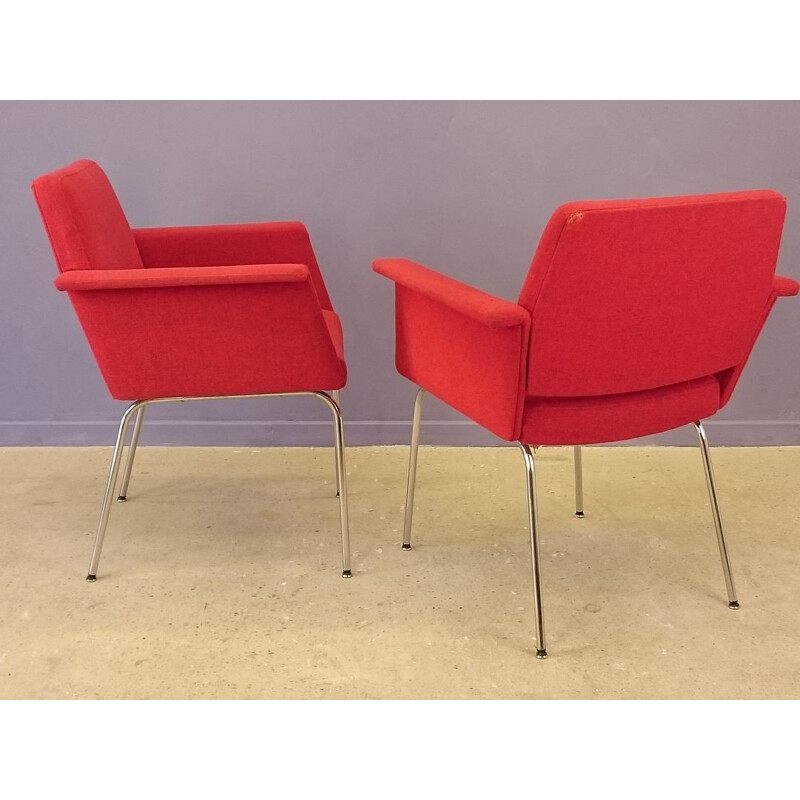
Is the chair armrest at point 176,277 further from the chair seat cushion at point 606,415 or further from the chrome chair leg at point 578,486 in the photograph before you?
the chrome chair leg at point 578,486

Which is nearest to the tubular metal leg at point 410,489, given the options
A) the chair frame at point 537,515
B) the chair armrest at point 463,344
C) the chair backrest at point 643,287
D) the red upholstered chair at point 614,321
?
the chair frame at point 537,515

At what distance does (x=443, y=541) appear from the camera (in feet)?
7.80

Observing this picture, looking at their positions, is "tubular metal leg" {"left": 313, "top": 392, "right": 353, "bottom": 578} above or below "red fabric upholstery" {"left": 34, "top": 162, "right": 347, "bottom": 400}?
below

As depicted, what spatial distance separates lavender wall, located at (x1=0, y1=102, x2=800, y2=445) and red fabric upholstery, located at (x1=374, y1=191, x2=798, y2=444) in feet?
3.22

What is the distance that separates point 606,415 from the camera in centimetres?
185

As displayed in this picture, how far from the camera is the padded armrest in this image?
168cm

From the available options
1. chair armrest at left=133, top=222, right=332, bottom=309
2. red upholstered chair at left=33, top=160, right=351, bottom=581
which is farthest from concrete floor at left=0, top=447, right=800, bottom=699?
chair armrest at left=133, top=222, right=332, bottom=309

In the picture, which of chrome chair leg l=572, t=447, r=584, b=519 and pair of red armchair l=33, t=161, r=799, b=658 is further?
chrome chair leg l=572, t=447, r=584, b=519

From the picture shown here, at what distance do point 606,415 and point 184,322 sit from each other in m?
0.87

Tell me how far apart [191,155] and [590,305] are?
1596mm

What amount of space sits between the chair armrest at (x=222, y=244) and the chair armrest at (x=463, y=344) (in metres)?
0.53

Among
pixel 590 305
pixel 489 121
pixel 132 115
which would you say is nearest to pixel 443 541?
pixel 590 305

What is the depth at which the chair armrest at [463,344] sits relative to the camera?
1727 millimetres

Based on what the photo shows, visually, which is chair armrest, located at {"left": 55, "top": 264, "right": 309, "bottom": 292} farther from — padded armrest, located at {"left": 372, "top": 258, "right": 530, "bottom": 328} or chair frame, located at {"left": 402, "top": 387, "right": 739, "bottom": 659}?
chair frame, located at {"left": 402, "top": 387, "right": 739, "bottom": 659}
